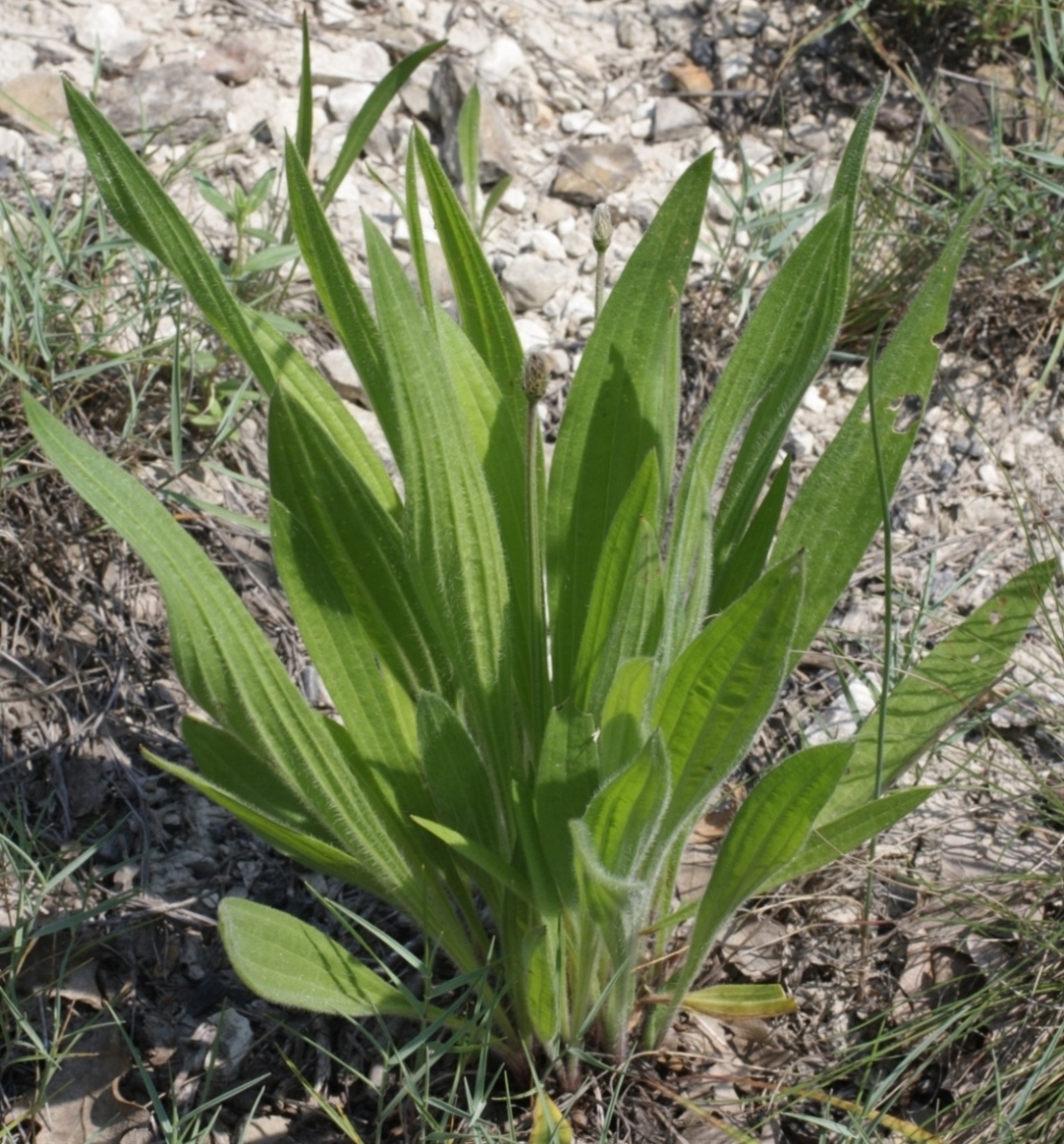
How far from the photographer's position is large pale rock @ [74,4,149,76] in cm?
282

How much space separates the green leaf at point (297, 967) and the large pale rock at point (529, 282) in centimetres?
154

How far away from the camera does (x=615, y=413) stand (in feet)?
5.15

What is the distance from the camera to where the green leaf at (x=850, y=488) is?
1536mm

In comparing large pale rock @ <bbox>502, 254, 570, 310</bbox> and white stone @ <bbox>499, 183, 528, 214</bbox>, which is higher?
white stone @ <bbox>499, 183, 528, 214</bbox>

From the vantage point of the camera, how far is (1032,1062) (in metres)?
1.64

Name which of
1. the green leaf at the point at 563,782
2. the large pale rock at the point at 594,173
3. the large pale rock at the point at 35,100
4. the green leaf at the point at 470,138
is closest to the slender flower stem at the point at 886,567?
the green leaf at the point at 563,782

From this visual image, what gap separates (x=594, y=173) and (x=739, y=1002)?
1.86 metres

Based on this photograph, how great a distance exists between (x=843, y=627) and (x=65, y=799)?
1346 mm

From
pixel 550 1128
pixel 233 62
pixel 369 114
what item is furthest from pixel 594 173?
pixel 550 1128

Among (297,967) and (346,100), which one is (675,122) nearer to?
(346,100)

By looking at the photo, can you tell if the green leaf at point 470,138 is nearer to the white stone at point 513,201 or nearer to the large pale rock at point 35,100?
the white stone at point 513,201

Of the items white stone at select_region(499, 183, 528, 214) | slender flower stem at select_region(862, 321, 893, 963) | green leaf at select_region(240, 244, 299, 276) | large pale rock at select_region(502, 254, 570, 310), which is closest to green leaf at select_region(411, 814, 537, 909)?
slender flower stem at select_region(862, 321, 893, 963)

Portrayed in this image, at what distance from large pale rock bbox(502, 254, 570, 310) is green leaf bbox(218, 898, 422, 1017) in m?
1.54

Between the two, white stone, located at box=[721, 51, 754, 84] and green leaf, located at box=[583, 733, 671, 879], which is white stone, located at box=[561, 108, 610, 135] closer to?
white stone, located at box=[721, 51, 754, 84]
